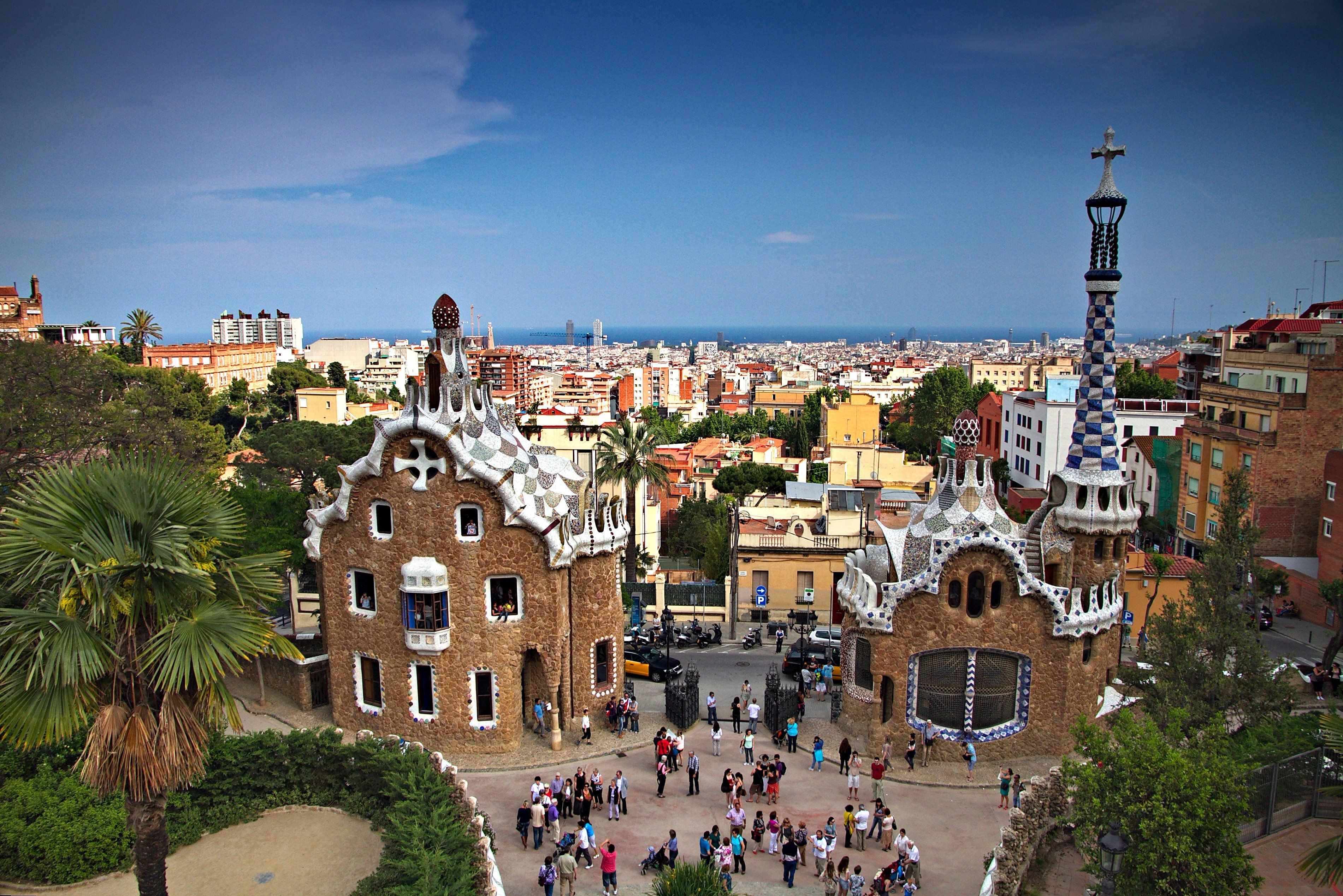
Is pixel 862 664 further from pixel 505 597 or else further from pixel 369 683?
pixel 369 683

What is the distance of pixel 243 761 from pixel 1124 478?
88.3 ft

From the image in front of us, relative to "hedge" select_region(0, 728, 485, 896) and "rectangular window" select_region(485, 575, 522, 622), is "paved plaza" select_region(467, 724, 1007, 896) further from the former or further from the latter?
"rectangular window" select_region(485, 575, 522, 622)

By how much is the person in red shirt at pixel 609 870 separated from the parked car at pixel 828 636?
18.8 m

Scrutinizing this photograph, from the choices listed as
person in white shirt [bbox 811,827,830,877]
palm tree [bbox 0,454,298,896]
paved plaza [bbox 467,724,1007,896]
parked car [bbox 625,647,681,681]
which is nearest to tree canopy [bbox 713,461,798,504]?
parked car [bbox 625,647,681,681]

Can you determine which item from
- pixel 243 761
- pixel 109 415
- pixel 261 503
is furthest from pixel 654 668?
pixel 109 415

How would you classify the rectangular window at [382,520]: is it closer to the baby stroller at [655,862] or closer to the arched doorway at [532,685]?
the arched doorway at [532,685]

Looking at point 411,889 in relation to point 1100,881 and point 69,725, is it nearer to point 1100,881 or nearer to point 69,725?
point 69,725

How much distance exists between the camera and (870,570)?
3003 cm

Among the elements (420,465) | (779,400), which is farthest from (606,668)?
(779,400)

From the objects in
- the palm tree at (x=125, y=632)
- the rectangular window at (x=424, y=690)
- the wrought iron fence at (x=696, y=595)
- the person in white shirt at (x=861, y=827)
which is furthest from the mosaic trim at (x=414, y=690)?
the wrought iron fence at (x=696, y=595)

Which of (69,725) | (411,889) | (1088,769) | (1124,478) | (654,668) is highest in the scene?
(1124,478)

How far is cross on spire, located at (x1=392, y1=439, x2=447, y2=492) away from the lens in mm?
27812

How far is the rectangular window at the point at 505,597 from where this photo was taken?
28.7 meters

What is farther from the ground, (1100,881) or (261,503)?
(261,503)
